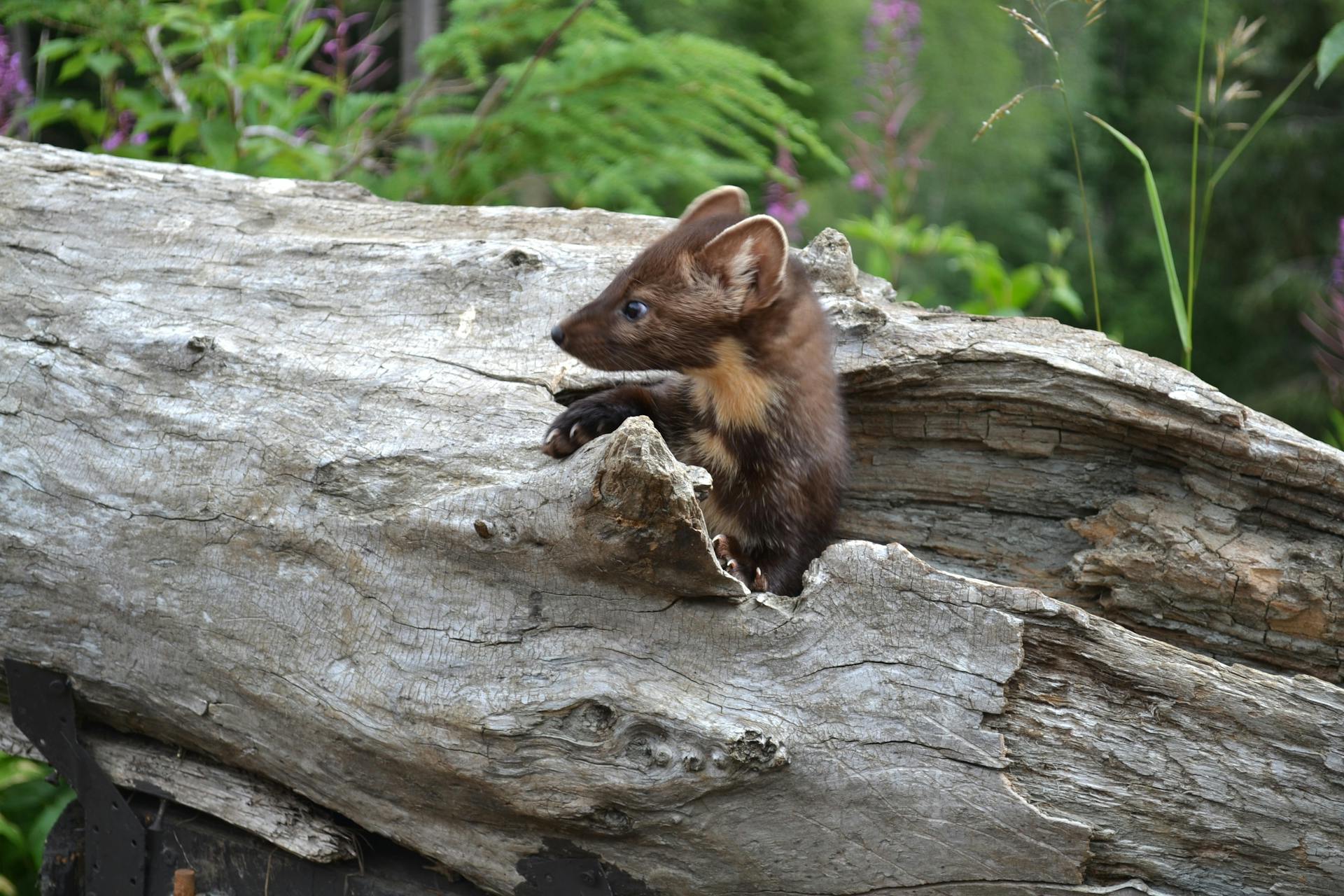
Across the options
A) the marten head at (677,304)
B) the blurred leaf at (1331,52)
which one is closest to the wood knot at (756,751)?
the marten head at (677,304)

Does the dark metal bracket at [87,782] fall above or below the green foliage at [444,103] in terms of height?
below

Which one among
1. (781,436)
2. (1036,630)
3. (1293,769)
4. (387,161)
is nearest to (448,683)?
(781,436)

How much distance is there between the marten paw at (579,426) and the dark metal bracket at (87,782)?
1509 millimetres

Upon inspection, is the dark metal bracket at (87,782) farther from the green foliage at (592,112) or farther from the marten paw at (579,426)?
the green foliage at (592,112)

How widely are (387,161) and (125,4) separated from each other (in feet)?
7.64

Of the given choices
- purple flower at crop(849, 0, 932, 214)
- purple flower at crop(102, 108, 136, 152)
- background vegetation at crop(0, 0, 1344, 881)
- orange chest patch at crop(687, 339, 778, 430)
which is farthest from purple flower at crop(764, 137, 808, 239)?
orange chest patch at crop(687, 339, 778, 430)

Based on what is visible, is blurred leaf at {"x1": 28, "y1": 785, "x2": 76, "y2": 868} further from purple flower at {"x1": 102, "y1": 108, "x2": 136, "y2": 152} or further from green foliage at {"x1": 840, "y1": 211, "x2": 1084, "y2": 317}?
green foliage at {"x1": 840, "y1": 211, "x2": 1084, "y2": 317}

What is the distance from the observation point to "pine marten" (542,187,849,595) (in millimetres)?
2781

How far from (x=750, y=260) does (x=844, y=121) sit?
27.2ft

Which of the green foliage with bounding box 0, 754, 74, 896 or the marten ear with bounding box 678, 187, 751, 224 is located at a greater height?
the marten ear with bounding box 678, 187, 751, 224

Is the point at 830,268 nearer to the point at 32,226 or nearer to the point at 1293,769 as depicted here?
the point at 1293,769

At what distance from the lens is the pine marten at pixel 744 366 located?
9.12 ft

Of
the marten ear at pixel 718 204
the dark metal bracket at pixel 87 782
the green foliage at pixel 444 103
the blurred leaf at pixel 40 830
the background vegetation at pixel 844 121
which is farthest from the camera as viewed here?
the background vegetation at pixel 844 121

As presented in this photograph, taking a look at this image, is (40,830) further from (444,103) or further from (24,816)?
(444,103)
